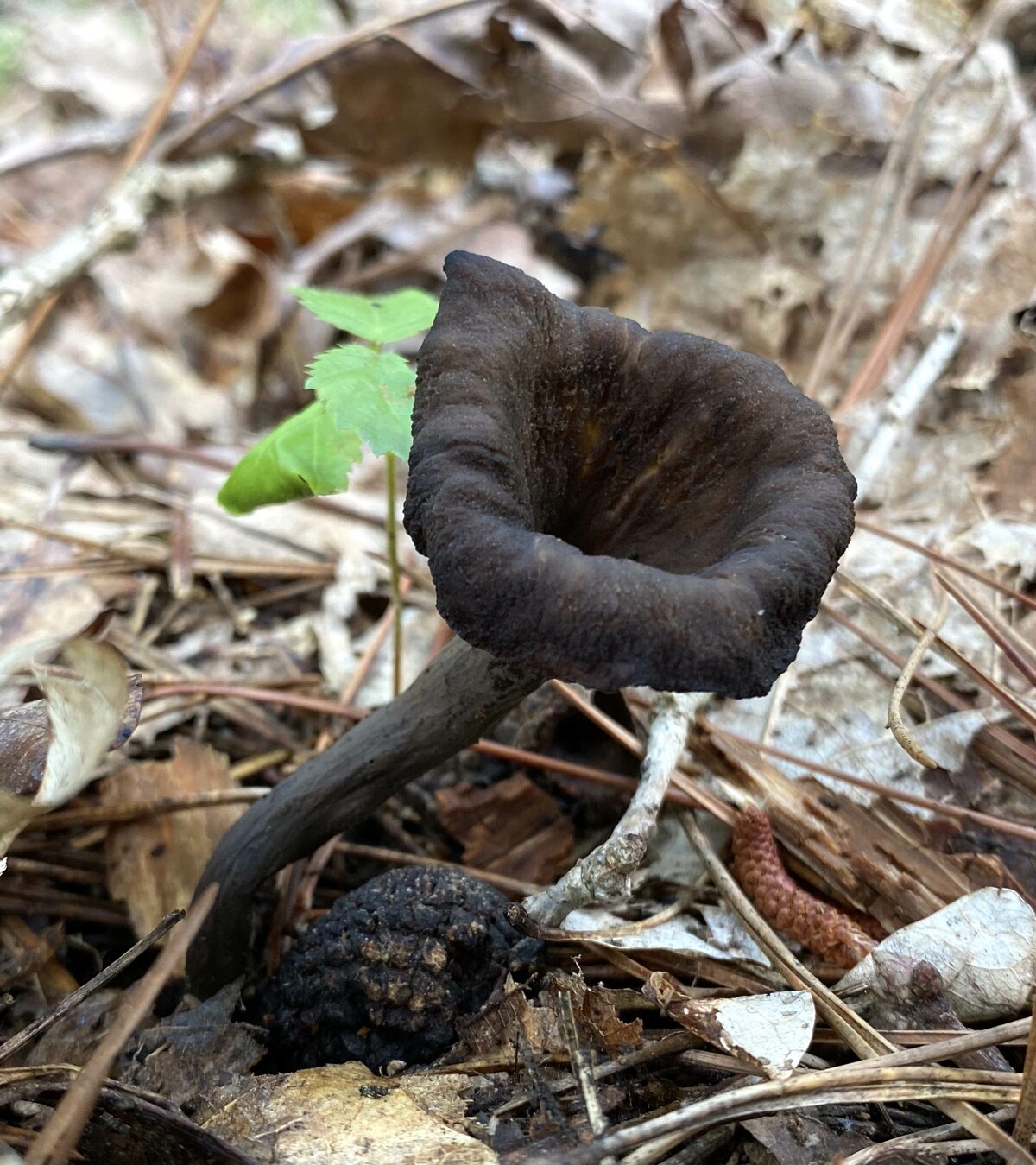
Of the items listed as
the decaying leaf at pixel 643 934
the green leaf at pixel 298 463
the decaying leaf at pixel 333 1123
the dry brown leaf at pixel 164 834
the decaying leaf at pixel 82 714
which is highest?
the green leaf at pixel 298 463

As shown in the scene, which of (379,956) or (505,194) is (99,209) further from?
(379,956)

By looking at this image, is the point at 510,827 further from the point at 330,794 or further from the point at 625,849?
the point at 625,849

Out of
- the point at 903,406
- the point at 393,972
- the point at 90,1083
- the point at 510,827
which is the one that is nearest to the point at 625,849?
the point at 393,972

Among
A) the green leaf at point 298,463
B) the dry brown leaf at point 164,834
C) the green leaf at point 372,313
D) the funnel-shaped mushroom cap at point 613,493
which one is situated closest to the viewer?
the funnel-shaped mushroom cap at point 613,493

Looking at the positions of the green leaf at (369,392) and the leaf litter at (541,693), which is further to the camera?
the green leaf at (369,392)

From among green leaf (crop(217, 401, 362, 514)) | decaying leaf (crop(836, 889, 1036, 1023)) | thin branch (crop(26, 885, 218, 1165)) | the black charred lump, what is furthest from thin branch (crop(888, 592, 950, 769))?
thin branch (crop(26, 885, 218, 1165))

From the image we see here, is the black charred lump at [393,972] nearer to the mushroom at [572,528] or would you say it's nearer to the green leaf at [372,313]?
the mushroom at [572,528]

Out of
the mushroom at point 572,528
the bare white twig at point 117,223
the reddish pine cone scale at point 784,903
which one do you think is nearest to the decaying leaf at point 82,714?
the mushroom at point 572,528
